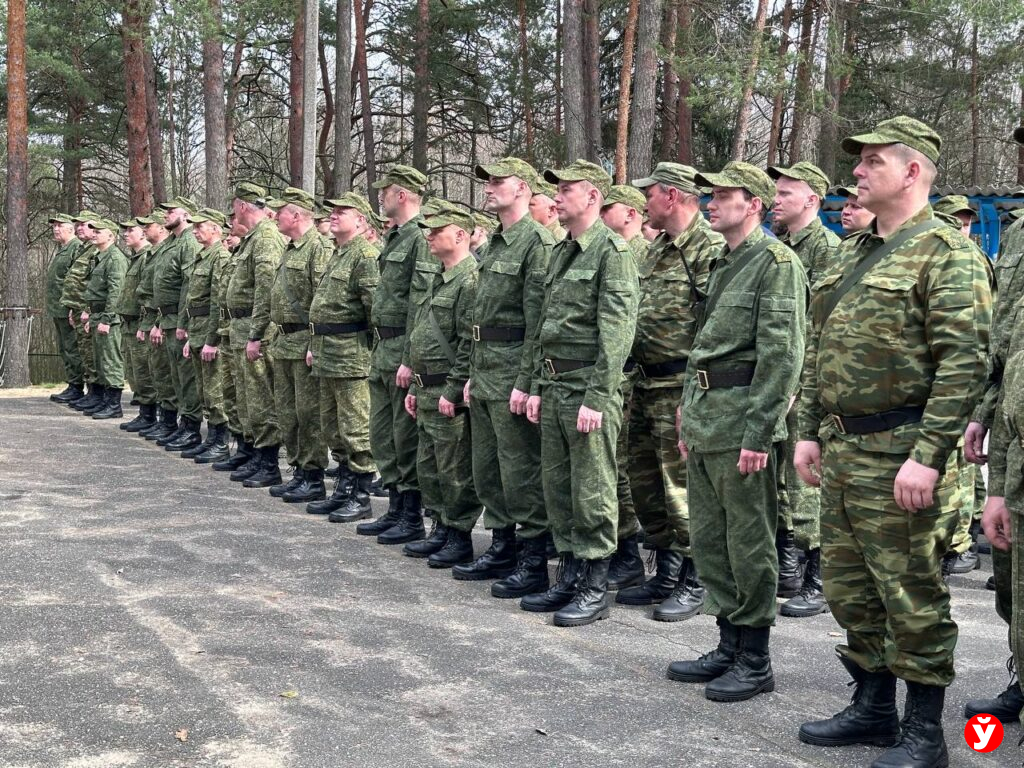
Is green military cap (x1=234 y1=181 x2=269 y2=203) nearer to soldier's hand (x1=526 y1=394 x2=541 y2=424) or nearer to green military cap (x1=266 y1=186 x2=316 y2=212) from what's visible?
green military cap (x1=266 y1=186 x2=316 y2=212)

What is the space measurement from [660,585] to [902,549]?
8.08 feet

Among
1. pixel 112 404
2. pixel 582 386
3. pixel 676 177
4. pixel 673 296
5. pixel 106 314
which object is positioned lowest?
pixel 112 404

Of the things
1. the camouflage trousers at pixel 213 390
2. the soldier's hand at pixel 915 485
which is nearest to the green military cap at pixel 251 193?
the camouflage trousers at pixel 213 390

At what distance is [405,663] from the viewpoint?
5.15 meters

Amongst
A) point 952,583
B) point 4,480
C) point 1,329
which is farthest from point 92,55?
point 952,583

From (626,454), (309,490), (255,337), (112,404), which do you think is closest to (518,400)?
(626,454)

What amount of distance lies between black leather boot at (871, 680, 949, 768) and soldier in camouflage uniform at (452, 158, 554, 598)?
8.76 feet

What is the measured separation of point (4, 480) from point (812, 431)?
7436 millimetres

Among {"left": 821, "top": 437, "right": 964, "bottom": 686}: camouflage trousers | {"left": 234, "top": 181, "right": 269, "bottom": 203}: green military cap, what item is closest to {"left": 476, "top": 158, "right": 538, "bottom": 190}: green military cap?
{"left": 821, "top": 437, "right": 964, "bottom": 686}: camouflage trousers

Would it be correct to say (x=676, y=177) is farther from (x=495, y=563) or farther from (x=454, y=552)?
(x=454, y=552)

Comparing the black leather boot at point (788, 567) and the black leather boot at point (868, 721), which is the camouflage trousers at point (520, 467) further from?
the black leather boot at point (868, 721)

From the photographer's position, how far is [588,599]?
233 inches

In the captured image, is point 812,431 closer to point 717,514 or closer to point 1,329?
point 717,514

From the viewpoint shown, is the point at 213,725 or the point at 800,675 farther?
the point at 800,675
